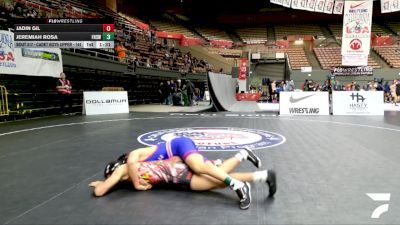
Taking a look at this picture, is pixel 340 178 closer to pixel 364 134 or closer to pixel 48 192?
pixel 48 192

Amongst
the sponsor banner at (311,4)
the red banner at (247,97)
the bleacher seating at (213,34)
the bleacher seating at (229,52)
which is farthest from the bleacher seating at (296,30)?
the sponsor banner at (311,4)

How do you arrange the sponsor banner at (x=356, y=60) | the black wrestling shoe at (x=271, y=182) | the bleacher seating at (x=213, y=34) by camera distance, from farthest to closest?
the bleacher seating at (x=213, y=34) < the sponsor banner at (x=356, y=60) < the black wrestling shoe at (x=271, y=182)

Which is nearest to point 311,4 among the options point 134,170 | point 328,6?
point 328,6

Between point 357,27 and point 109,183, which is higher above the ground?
point 357,27

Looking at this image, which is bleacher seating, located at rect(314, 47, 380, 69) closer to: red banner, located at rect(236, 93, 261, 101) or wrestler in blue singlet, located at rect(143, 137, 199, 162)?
red banner, located at rect(236, 93, 261, 101)

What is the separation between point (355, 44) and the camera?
38.0 feet

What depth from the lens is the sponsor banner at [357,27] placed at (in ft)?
37.8

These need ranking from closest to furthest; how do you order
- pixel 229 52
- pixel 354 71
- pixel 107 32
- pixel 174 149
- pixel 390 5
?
pixel 174 149 < pixel 107 32 < pixel 390 5 < pixel 354 71 < pixel 229 52

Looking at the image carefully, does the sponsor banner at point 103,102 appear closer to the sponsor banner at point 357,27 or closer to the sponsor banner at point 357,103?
the sponsor banner at point 357,103

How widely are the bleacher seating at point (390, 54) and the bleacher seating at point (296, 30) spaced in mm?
7580

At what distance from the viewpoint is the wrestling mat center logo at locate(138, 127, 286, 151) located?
6.18m

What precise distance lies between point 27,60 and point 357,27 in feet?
39.8

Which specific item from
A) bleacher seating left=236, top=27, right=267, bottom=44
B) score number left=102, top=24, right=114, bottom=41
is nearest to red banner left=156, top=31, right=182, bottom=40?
bleacher seating left=236, top=27, right=267, bottom=44

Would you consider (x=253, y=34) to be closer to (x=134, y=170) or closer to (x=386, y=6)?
(x=386, y=6)
